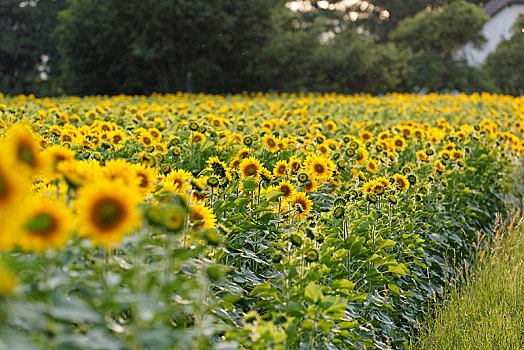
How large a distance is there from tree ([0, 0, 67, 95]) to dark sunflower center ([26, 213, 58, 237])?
28239 millimetres

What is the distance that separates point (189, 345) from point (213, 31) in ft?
67.7

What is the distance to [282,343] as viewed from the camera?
2.00 metres

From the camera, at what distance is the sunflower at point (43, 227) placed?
1298 millimetres

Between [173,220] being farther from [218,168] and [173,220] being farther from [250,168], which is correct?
[250,168]

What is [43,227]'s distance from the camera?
51.6 inches

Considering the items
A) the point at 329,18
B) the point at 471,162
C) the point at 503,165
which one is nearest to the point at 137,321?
the point at 471,162

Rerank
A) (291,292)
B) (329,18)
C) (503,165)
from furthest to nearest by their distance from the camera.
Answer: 1. (329,18)
2. (503,165)
3. (291,292)

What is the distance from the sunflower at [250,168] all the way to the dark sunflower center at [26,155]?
6.55 feet

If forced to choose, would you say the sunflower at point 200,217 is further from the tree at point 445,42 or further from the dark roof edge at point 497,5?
the dark roof edge at point 497,5

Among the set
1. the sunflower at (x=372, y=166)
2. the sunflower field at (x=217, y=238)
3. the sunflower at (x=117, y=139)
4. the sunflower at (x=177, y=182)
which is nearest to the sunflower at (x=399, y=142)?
the sunflower field at (x=217, y=238)

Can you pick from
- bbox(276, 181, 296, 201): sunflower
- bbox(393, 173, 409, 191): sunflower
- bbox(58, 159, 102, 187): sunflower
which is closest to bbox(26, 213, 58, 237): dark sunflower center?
bbox(58, 159, 102, 187): sunflower

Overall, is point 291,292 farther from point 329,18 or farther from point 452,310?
point 329,18

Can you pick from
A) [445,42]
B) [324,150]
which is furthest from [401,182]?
[445,42]

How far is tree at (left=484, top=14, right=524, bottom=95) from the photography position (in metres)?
28.0
